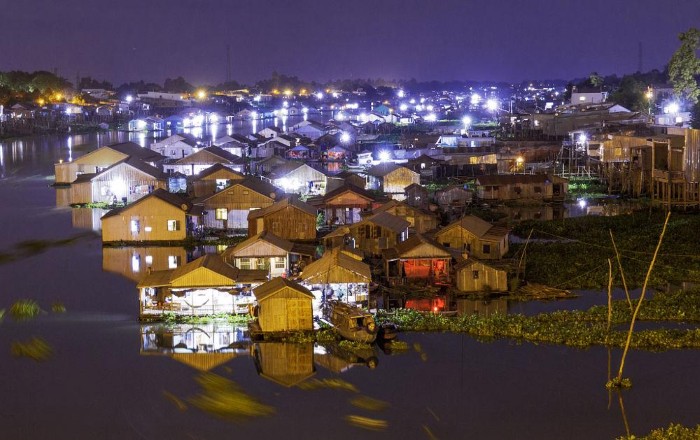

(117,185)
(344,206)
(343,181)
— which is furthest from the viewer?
(343,181)

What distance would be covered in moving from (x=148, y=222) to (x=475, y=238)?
6420mm

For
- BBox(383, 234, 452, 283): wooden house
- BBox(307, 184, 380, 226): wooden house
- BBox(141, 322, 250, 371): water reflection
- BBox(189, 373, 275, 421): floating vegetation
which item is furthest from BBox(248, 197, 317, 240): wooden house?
BBox(189, 373, 275, 421): floating vegetation

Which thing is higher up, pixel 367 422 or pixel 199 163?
pixel 199 163

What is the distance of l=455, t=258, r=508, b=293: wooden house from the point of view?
1302 cm

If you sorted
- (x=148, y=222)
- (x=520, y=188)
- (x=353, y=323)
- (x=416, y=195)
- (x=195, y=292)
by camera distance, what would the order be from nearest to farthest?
1. (x=353, y=323)
2. (x=195, y=292)
3. (x=148, y=222)
4. (x=416, y=195)
5. (x=520, y=188)

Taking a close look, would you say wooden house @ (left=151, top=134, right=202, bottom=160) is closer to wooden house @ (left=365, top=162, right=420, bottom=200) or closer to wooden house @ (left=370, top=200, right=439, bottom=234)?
wooden house @ (left=365, top=162, right=420, bottom=200)

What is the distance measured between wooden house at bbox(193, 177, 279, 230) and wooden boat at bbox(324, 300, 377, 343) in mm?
7474

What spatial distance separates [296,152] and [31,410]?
967 inches

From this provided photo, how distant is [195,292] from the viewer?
12.0 m

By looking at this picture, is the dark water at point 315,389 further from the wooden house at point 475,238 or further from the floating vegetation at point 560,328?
the wooden house at point 475,238

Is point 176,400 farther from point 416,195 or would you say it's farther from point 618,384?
point 416,195

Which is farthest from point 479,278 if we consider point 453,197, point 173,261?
point 453,197

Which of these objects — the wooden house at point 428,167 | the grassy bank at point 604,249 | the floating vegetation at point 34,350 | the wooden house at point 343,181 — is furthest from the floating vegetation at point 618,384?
the wooden house at point 428,167

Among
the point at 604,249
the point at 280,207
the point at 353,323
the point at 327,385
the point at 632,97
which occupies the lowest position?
the point at 327,385
